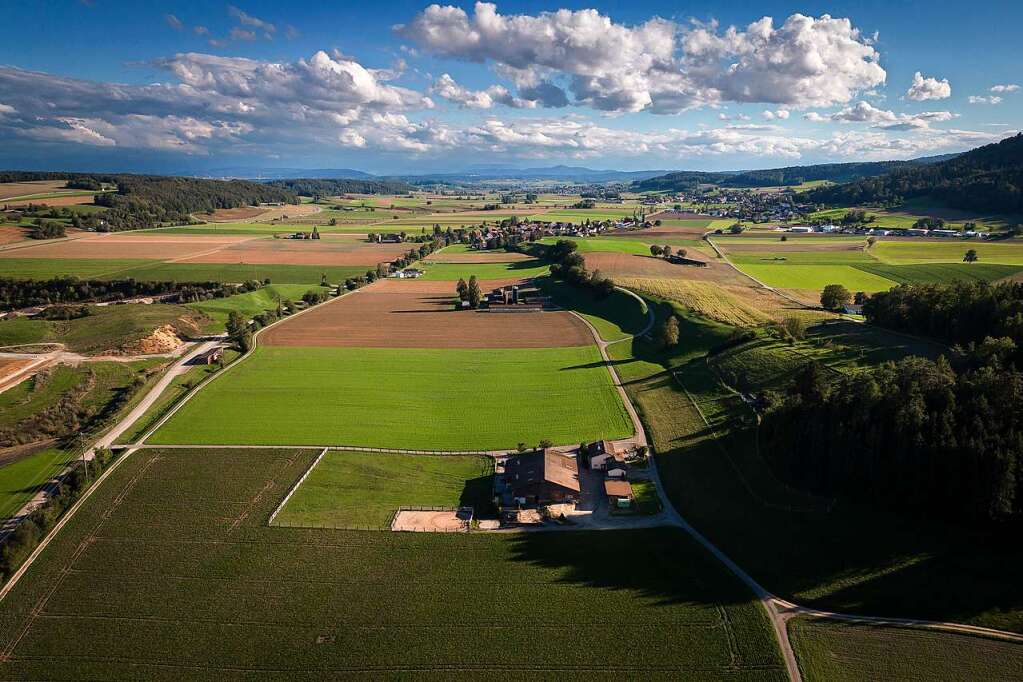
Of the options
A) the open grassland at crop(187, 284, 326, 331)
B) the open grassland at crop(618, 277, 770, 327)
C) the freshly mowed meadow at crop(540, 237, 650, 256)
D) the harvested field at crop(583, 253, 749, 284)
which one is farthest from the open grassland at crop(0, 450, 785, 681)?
the freshly mowed meadow at crop(540, 237, 650, 256)

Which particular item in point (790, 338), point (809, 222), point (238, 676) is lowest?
point (238, 676)

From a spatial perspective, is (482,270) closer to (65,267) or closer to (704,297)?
(704,297)

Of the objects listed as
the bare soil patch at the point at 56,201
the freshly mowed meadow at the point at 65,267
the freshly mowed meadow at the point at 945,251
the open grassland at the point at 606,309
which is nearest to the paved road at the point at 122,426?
the open grassland at the point at 606,309

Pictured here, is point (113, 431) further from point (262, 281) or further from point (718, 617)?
point (262, 281)

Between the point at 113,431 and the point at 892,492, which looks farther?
the point at 113,431

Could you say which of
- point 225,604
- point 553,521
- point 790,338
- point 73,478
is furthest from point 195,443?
point 790,338

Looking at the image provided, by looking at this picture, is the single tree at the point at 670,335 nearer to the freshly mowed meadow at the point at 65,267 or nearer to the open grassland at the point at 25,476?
the open grassland at the point at 25,476

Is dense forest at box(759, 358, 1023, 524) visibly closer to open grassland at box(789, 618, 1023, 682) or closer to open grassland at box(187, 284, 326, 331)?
open grassland at box(789, 618, 1023, 682)
